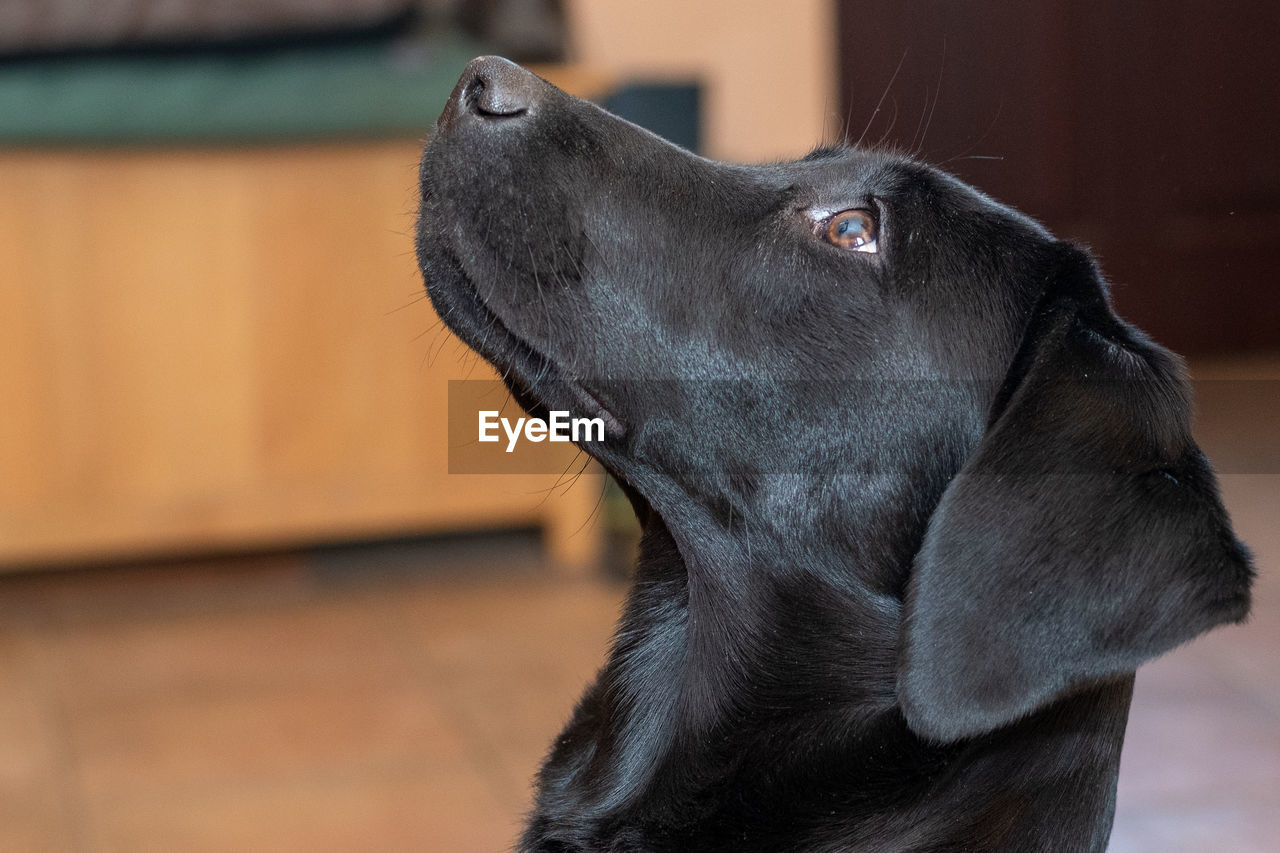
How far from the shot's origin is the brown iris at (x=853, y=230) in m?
1.25

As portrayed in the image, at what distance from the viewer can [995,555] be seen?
1046mm

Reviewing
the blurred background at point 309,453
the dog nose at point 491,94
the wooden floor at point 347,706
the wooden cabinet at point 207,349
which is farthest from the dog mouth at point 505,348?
the wooden cabinet at point 207,349

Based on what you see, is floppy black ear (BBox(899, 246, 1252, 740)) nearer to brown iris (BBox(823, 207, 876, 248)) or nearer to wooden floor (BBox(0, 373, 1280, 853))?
brown iris (BBox(823, 207, 876, 248))

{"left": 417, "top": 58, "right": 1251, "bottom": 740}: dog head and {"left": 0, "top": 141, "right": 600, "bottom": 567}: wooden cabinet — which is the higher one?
{"left": 417, "top": 58, "right": 1251, "bottom": 740}: dog head

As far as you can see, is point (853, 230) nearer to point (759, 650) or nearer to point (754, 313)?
point (754, 313)

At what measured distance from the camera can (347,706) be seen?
7.99 feet

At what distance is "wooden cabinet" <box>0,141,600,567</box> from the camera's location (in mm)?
2744

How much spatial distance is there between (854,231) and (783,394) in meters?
0.16

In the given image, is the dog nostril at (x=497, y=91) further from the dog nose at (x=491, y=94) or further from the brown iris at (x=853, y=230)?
the brown iris at (x=853, y=230)

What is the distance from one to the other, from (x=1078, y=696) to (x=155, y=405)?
2133mm

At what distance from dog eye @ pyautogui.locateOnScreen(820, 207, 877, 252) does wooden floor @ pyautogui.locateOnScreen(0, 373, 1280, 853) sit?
87cm

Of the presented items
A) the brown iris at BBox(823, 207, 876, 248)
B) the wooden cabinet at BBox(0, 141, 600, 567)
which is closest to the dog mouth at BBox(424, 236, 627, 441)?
the brown iris at BBox(823, 207, 876, 248)

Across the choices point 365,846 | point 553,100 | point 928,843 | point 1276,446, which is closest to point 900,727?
point 928,843

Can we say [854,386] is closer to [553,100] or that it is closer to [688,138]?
[553,100]
